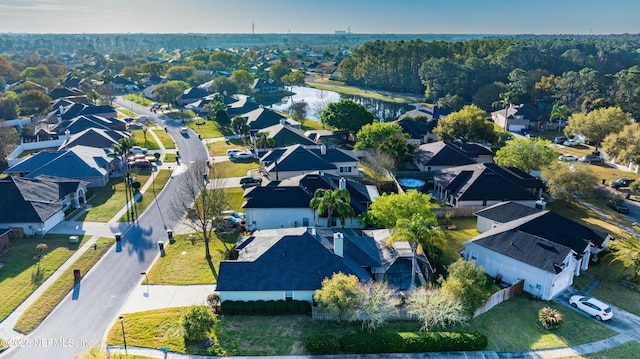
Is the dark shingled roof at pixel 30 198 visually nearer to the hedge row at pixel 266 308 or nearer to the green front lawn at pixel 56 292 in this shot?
the green front lawn at pixel 56 292

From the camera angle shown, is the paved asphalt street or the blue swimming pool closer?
the paved asphalt street

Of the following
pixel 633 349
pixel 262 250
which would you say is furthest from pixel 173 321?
pixel 633 349

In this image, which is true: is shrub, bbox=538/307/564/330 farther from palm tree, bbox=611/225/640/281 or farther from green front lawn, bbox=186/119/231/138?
green front lawn, bbox=186/119/231/138

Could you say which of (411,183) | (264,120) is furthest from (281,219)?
(264,120)

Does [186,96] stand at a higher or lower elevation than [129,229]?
higher

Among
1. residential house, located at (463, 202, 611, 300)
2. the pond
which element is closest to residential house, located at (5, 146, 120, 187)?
residential house, located at (463, 202, 611, 300)

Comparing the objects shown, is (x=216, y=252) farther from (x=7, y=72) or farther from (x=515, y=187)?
(x=7, y=72)
